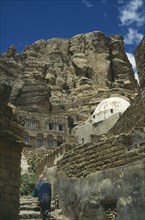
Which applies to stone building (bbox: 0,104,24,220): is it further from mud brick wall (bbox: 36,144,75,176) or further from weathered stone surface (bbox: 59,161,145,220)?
mud brick wall (bbox: 36,144,75,176)

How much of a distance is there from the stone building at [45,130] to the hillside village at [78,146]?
7cm

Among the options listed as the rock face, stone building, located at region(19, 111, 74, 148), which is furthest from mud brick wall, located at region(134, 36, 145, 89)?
the rock face

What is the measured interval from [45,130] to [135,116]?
46091mm

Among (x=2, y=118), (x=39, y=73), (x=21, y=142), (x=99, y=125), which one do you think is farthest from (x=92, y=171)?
(x=39, y=73)

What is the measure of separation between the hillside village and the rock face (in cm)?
40

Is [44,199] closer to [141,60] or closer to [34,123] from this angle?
[141,60]

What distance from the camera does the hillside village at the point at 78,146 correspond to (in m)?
9.09

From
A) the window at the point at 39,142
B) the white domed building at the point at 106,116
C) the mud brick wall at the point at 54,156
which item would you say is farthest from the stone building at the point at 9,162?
the window at the point at 39,142

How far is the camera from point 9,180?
33.4 ft

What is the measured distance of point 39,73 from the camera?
9612 cm

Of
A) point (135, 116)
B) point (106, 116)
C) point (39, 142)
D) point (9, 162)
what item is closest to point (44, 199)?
point (9, 162)

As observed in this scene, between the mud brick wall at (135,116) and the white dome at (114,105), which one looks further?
the white dome at (114,105)

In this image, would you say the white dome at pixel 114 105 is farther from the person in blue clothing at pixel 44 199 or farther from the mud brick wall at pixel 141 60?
the person in blue clothing at pixel 44 199

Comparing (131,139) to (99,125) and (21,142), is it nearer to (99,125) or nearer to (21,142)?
(21,142)
